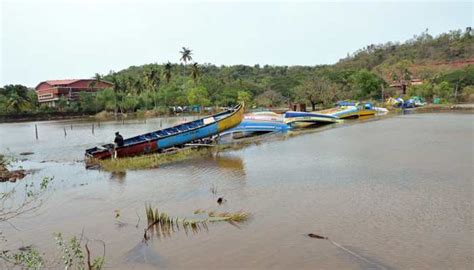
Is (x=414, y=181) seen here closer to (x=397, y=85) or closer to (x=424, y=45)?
(x=397, y=85)

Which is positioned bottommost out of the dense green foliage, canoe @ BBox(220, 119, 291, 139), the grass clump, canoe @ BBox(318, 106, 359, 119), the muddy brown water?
the muddy brown water

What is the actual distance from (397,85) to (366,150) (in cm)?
7198

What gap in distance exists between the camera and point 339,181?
14195 mm

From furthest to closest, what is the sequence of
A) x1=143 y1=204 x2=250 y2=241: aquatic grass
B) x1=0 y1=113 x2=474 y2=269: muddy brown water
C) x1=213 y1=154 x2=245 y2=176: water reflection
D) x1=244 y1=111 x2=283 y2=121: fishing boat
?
x1=244 y1=111 x2=283 y2=121: fishing boat, x1=213 y1=154 x2=245 y2=176: water reflection, x1=143 y1=204 x2=250 y2=241: aquatic grass, x1=0 y1=113 x2=474 y2=269: muddy brown water

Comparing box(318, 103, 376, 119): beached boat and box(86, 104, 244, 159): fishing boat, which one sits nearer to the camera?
box(86, 104, 244, 159): fishing boat

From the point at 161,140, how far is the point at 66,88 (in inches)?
2998

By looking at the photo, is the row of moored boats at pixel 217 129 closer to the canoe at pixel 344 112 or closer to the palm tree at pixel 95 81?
the canoe at pixel 344 112

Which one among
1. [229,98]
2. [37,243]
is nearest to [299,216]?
[37,243]

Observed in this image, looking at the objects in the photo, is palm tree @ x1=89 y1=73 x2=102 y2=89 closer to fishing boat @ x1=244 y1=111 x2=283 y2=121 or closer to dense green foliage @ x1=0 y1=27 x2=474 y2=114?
dense green foliage @ x1=0 y1=27 x2=474 y2=114

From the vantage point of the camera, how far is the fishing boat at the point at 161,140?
20547 mm

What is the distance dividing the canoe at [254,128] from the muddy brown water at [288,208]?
11350mm

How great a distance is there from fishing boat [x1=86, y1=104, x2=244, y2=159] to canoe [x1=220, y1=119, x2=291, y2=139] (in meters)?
5.73

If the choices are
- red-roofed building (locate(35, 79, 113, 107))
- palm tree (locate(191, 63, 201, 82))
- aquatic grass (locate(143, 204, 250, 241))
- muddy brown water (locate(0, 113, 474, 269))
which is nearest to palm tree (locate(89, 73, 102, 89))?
red-roofed building (locate(35, 79, 113, 107))

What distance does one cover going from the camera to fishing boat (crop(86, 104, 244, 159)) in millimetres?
20547
